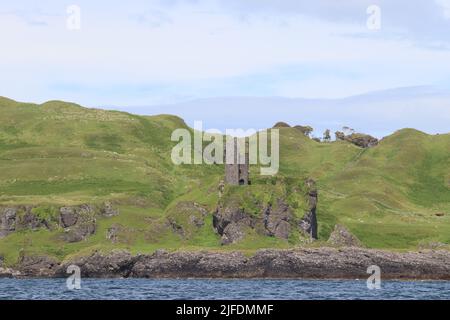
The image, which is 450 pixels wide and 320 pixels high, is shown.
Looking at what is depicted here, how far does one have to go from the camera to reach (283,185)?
166250 millimetres

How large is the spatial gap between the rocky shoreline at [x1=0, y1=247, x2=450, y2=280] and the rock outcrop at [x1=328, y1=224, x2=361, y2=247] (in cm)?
2113

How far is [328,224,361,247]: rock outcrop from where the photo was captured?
167 m

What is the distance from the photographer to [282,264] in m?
141

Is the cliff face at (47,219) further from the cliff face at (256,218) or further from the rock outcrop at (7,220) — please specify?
the cliff face at (256,218)

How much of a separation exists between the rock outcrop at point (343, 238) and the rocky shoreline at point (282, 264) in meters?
21.1

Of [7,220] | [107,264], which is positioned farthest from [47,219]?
[107,264]

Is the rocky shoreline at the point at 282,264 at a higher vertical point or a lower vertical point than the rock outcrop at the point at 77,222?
lower

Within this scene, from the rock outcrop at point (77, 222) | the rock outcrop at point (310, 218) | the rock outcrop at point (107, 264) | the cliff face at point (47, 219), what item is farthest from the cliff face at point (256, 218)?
the cliff face at point (47, 219)

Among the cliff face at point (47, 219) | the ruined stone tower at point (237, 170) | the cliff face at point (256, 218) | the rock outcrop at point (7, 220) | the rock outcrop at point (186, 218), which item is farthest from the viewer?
the rock outcrop at point (7, 220)

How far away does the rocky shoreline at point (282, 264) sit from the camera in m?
140

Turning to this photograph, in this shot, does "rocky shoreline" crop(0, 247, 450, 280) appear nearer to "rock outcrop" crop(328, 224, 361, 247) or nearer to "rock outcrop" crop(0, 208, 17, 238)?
"rock outcrop" crop(328, 224, 361, 247)

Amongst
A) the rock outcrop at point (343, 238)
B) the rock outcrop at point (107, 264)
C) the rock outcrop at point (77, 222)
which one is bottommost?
the rock outcrop at point (107, 264)
